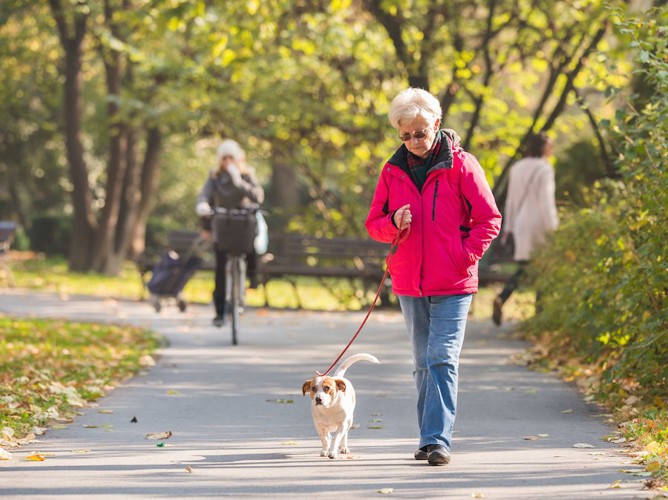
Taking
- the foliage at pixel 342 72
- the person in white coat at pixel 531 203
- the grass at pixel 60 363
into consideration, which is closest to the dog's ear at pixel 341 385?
the grass at pixel 60 363

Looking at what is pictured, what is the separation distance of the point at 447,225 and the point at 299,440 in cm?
168

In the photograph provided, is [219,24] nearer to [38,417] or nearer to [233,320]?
[233,320]

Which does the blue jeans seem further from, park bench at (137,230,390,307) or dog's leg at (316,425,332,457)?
park bench at (137,230,390,307)

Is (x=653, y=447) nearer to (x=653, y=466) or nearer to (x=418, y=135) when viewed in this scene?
(x=653, y=466)

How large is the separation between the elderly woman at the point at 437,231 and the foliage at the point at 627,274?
1.62 m

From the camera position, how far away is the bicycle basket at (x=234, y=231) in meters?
13.0

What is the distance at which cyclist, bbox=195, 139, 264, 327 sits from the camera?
43.3 feet

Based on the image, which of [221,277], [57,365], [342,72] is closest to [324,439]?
[57,365]

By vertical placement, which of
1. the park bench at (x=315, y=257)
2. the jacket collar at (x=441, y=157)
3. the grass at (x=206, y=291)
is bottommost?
the grass at (x=206, y=291)

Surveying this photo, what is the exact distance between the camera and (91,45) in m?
33.0

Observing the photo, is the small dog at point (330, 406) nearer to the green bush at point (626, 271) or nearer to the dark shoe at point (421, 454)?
the dark shoe at point (421, 454)

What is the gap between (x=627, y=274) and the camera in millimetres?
9297

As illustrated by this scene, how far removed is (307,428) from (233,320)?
5066 mm

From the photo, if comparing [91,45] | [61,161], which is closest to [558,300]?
[91,45]
